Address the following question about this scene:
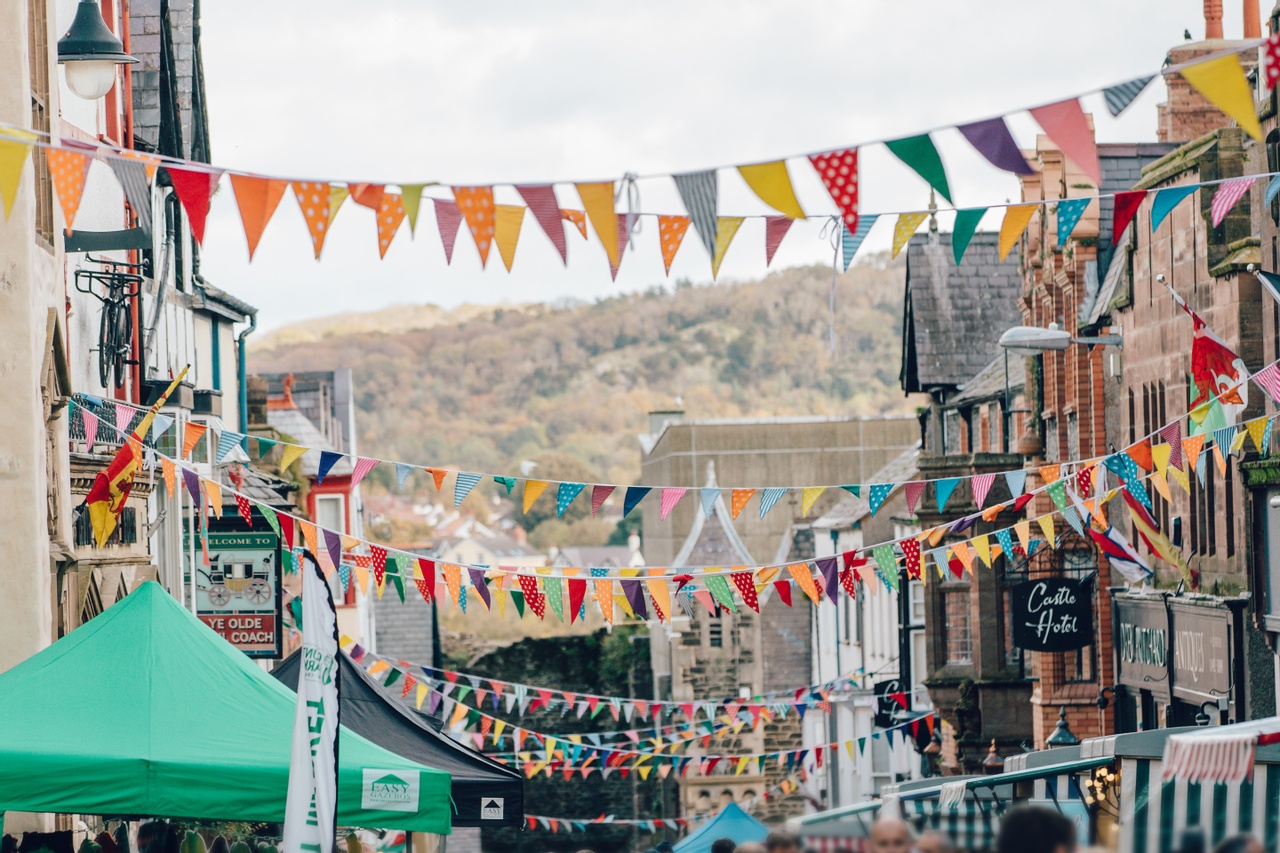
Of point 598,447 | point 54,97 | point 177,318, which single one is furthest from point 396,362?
point 54,97

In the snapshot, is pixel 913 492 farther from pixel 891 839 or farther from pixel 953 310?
pixel 953 310

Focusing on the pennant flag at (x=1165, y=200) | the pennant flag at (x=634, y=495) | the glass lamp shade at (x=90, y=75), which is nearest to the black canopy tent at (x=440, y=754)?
the pennant flag at (x=634, y=495)

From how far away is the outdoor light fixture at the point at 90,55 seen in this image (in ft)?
42.1

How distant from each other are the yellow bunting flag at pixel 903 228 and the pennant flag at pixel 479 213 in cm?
218

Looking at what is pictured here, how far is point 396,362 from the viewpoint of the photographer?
505 feet

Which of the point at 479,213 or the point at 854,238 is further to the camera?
the point at 854,238

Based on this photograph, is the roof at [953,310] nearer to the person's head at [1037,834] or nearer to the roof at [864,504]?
the roof at [864,504]

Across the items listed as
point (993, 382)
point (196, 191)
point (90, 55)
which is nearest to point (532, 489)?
point (90, 55)

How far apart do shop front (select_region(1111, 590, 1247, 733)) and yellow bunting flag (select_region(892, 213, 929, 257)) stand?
841 centimetres

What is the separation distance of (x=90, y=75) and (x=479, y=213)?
15.8 feet

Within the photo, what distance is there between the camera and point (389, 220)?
977 centimetres

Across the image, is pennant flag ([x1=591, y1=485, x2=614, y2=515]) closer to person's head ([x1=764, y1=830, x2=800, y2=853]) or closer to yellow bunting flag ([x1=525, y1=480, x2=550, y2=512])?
yellow bunting flag ([x1=525, y1=480, x2=550, y2=512])

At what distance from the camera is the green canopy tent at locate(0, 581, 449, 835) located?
9.95 meters

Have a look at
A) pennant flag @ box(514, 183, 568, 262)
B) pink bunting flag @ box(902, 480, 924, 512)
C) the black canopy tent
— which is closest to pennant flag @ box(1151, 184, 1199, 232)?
pennant flag @ box(514, 183, 568, 262)
